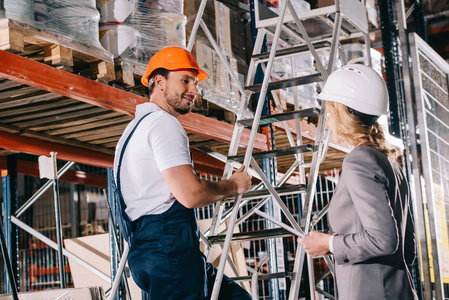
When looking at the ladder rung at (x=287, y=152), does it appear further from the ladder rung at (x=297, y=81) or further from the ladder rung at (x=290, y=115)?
the ladder rung at (x=297, y=81)

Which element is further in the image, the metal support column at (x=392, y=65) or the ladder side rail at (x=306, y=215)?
the metal support column at (x=392, y=65)

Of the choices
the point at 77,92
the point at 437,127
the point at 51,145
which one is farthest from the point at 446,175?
the point at 77,92

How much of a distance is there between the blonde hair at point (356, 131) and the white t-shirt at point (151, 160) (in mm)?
765

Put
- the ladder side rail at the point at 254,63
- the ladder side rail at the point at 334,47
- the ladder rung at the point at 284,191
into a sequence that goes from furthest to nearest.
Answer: the ladder side rail at the point at 254,63 < the ladder side rail at the point at 334,47 < the ladder rung at the point at 284,191

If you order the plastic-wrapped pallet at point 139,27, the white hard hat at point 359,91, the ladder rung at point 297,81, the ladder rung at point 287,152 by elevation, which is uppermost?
the plastic-wrapped pallet at point 139,27

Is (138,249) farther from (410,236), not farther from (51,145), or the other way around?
(51,145)

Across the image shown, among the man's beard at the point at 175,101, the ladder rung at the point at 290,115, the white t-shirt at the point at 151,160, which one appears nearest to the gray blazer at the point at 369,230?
the white t-shirt at the point at 151,160

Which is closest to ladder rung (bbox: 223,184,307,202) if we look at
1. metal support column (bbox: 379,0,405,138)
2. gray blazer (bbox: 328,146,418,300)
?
gray blazer (bbox: 328,146,418,300)

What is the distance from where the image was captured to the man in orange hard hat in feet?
9.17

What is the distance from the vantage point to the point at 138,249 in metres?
2.90

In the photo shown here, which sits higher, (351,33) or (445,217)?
(351,33)

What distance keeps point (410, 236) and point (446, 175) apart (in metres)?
6.42

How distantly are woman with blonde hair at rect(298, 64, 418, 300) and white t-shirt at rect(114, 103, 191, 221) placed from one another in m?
0.76

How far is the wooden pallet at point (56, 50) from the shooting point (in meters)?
3.55
